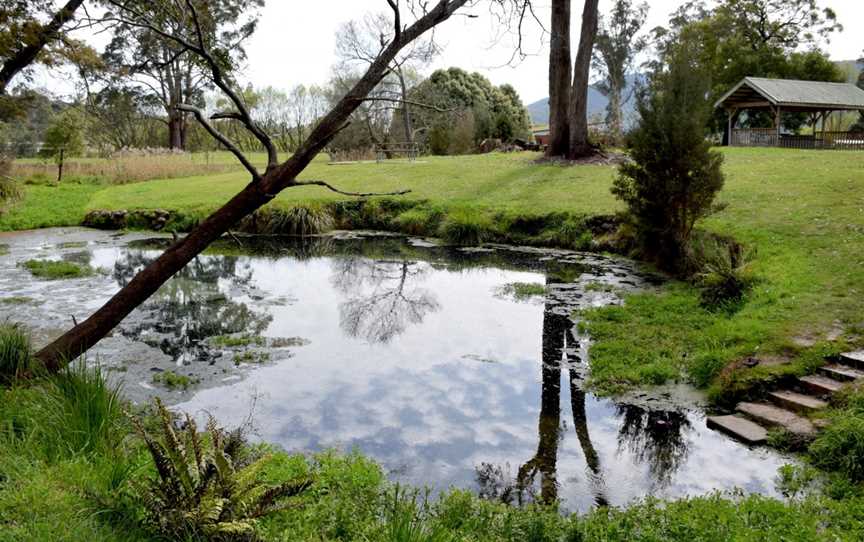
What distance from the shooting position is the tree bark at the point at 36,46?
9.32m

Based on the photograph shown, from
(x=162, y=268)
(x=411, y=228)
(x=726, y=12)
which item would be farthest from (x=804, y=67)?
(x=162, y=268)

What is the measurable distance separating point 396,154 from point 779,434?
28388 mm

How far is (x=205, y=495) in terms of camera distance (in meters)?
3.69

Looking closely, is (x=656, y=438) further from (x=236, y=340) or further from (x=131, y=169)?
(x=131, y=169)

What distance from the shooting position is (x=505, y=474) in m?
5.26

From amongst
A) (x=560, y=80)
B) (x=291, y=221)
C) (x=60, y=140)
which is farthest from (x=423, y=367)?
(x=60, y=140)

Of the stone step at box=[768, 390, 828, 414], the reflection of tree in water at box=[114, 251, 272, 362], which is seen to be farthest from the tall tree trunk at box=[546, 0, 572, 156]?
the stone step at box=[768, 390, 828, 414]

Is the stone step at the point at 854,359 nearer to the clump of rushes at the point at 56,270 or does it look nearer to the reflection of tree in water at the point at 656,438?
the reflection of tree in water at the point at 656,438

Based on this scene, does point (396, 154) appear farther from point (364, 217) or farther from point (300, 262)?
point (300, 262)

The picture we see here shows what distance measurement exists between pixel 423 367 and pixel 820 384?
4088mm

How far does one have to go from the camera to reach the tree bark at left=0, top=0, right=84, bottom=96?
932 cm

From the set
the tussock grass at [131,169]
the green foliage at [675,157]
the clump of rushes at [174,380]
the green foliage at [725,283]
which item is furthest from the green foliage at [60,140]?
the green foliage at [725,283]

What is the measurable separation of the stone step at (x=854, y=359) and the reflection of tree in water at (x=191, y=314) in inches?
271

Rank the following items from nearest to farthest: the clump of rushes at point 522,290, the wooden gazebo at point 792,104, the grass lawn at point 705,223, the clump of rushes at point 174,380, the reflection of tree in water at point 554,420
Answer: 1. the reflection of tree in water at point 554,420
2. the clump of rushes at point 174,380
3. the grass lawn at point 705,223
4. the clump of rushes at point 522,290
5. the wooden gazebo at point 792,104
